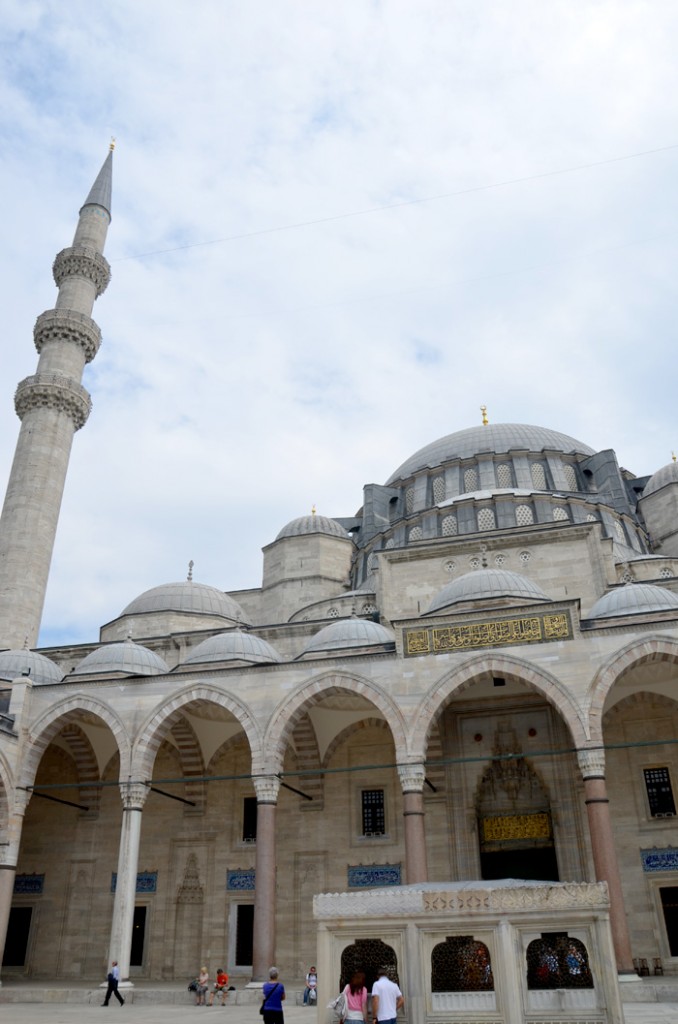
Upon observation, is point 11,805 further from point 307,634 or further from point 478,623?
point 478,623

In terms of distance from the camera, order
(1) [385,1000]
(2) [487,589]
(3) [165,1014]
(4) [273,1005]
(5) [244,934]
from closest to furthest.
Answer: (1) [385,1000] < (4) [273,1005] < (3) [165,1014] < (2) [487,589] < (5) [244,934]

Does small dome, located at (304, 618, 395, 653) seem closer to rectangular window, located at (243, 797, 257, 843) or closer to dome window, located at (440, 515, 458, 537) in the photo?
rectangular window, located at (243, 797, 257, 843)

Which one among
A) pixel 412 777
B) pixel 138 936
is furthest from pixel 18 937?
pixel 412 777

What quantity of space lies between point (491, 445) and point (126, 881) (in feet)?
49.8

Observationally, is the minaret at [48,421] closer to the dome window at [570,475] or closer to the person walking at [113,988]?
the person walking at [113,988]

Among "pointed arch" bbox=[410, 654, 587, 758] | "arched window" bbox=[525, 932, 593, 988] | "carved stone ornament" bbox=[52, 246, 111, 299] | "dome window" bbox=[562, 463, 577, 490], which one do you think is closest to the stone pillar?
"pointed arch" bbox=[410, 654, 587, 758]

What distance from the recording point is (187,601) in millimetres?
20391

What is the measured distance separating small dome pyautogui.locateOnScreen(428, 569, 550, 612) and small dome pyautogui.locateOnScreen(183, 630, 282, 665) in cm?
311

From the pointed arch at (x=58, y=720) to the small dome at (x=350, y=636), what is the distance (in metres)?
3.51

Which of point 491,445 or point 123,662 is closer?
point 123,662

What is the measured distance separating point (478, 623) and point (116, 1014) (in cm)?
708

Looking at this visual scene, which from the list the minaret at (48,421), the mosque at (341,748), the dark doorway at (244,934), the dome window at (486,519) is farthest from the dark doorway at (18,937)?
the dome window at (486,519)

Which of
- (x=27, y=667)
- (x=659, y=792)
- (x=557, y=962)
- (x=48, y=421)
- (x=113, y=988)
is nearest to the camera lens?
(x=557, y=962)

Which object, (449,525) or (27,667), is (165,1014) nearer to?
(27,667)
